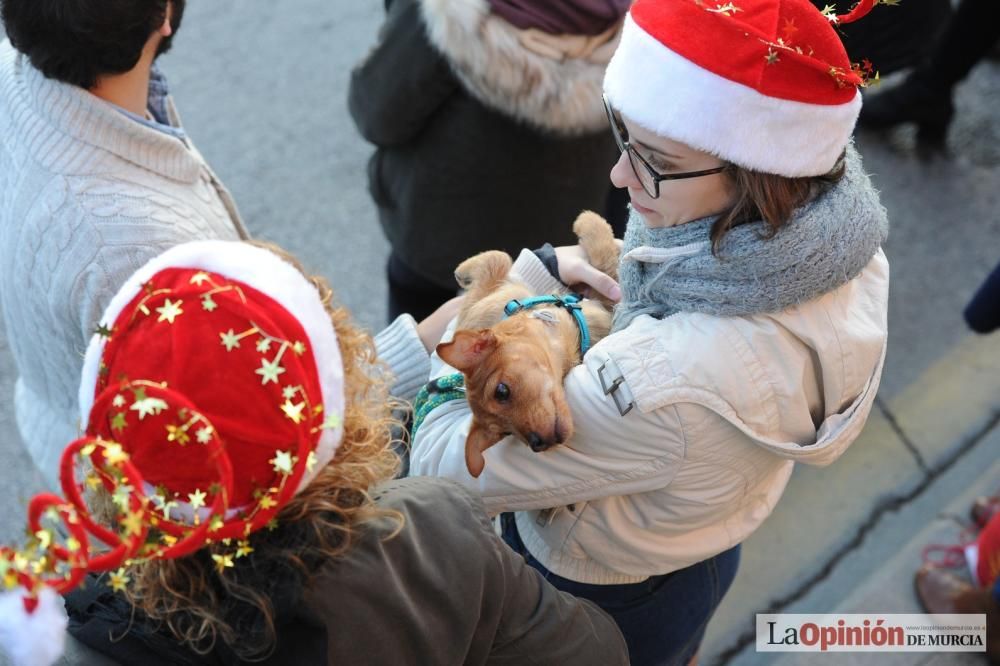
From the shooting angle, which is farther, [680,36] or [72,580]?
[680,36]

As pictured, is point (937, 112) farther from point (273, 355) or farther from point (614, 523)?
point (273, 355)

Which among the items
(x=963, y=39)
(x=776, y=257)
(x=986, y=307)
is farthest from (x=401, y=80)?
(x=963, y=39)

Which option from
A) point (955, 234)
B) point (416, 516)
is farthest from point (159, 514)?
point (955, 234)

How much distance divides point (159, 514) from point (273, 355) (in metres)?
0.26

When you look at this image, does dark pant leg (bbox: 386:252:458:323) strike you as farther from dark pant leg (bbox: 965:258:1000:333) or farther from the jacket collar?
dark pant leg (bbox: 965:258:1000:333)

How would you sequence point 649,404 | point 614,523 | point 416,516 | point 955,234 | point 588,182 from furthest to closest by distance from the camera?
point 955,234, point 588,182, point 614,523, point 649,404, point 416,516

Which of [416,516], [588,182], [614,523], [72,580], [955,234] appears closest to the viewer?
[72,580]

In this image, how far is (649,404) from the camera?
5.08ft

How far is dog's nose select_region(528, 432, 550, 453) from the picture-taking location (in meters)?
1.67

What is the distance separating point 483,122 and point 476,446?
1.32 metres

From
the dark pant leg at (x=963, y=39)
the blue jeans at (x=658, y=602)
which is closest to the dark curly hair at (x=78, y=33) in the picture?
the blue jeans at (x=658, y=602)

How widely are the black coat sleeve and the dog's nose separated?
1.38 meters

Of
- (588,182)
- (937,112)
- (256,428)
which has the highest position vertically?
(256,428)

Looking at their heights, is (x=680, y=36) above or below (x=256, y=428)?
above
